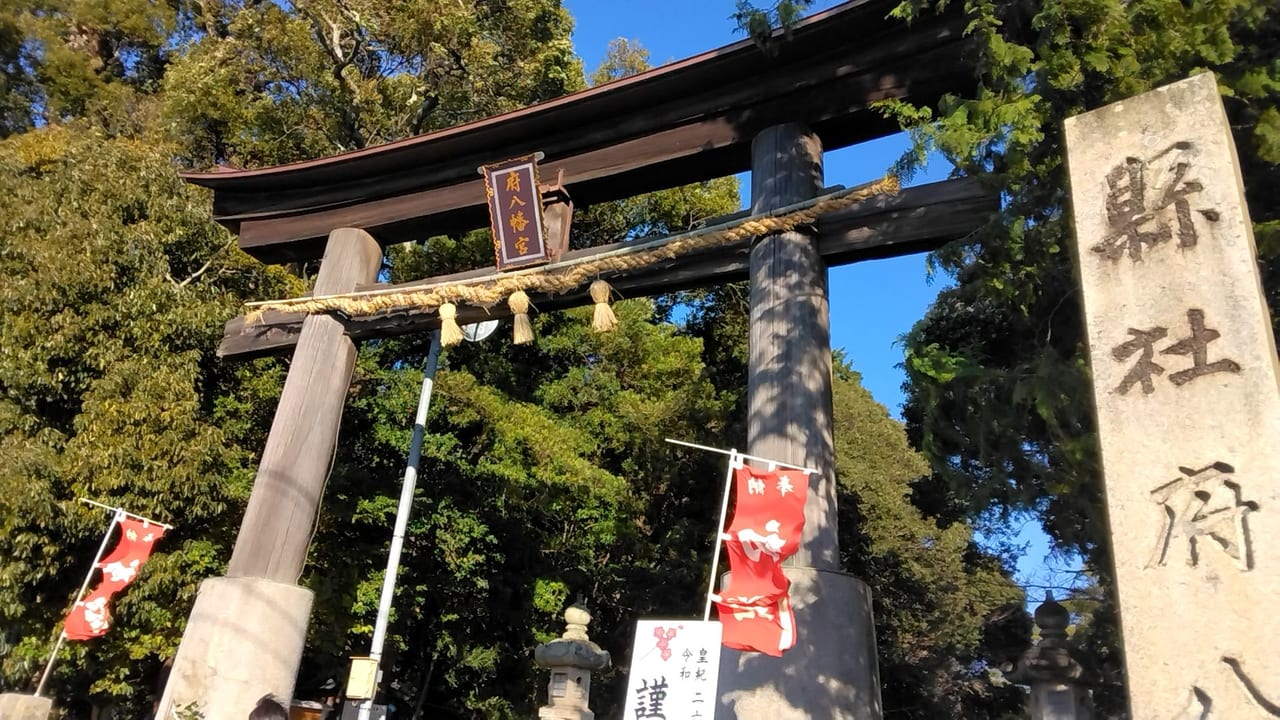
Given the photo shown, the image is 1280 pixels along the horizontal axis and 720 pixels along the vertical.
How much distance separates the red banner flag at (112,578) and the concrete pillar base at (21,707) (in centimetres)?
58

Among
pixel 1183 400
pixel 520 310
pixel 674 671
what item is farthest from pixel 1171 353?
pixel 520 310

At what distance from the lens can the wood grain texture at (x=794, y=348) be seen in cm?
459

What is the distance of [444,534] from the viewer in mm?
10961

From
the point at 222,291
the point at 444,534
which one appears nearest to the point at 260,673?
the point at 444,534

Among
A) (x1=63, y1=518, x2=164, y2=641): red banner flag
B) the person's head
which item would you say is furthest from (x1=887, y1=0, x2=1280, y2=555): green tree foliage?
(x1=63, y1=518, x2=164, y2=641): red banner flag

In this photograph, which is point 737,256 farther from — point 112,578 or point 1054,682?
point 112,578

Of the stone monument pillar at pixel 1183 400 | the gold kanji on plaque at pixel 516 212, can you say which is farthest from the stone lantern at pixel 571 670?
the stone monument pillar at pixel 1183 400

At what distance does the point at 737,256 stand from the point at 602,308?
105cm

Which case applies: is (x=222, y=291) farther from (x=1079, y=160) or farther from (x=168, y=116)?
(x=1079, y=160)

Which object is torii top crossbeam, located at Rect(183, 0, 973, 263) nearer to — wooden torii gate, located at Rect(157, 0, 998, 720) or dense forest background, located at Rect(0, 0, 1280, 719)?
wooden torii gate, located at Rect(157, 0, 998, 720)

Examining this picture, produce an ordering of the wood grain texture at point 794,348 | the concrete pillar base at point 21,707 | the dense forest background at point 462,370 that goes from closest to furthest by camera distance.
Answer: the dense forest background at point 462,370
the wood grain texture at point 794,348
the concrete pillar base at point 21,707

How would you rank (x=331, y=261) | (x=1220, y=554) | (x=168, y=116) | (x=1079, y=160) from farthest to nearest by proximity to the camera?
1. (x=168, y=116)
2. (x=331, y=261)
3. (x=1079, y=160)
4. (x=1220, y=554)

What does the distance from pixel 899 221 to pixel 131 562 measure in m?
7.43

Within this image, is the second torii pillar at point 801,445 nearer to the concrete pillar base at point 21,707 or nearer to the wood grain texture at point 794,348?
the wood grain texture at point 794,348
